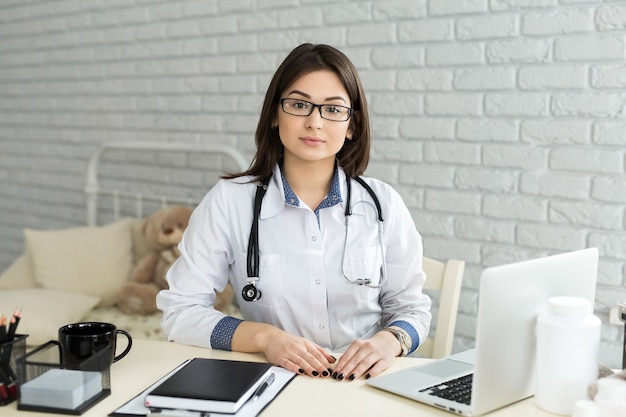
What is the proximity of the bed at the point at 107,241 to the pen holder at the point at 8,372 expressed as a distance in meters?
1.27

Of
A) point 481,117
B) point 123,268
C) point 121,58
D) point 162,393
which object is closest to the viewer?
point 162,393

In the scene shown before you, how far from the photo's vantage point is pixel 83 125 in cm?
362

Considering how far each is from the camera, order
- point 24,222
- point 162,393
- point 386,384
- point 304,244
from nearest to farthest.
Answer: point 162,393, point 386,384, point 304,244, point 24,222

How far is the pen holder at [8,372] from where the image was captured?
1225mm

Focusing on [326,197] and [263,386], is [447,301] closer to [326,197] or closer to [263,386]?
[326,197]

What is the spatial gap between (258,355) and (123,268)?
5.28 feet

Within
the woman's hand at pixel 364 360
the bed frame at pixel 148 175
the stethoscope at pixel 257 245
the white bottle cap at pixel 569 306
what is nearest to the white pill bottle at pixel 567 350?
the white bottle cap at pixel 569 306

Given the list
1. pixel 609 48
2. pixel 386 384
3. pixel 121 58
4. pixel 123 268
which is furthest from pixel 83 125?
pixel 386 384

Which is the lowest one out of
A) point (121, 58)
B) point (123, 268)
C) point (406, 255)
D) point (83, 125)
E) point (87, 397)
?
point (123, 268)

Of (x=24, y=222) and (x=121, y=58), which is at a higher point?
(x=121, y=58)

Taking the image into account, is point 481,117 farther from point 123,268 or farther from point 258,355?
point 123,268

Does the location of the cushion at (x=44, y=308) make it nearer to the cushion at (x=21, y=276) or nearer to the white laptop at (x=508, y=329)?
the cushion at (x=21, y=276)

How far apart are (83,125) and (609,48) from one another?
8.26ft

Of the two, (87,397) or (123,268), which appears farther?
(123,268)
